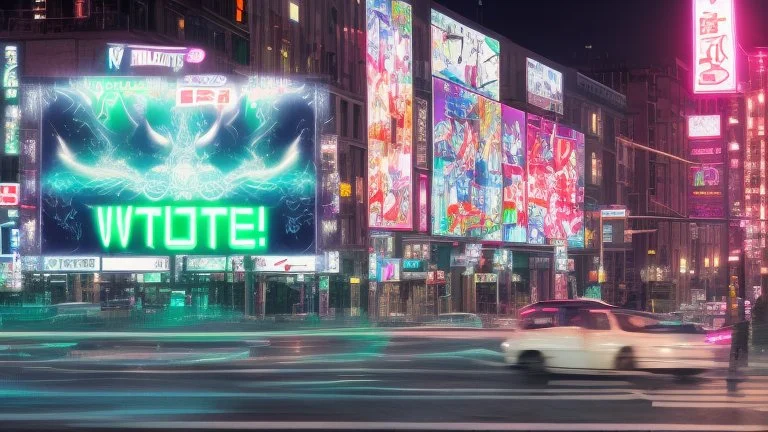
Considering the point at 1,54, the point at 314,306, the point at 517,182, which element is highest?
the point at 1,54

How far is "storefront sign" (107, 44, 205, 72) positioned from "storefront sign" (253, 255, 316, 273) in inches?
405

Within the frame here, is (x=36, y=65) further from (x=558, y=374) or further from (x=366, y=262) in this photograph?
(x=558, y=374)

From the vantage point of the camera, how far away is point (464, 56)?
3349 inches

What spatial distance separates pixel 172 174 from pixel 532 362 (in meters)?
35.2

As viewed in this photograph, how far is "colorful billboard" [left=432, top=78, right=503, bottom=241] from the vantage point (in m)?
79.4

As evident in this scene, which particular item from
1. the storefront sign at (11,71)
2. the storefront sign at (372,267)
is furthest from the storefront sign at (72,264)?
the storefront sign at (372,267)

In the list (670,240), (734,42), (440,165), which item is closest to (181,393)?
(734,42)

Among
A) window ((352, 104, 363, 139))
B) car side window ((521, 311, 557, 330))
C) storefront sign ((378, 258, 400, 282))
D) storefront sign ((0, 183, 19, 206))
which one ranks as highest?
window ((352, 104, 363, 139))

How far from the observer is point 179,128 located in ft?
191

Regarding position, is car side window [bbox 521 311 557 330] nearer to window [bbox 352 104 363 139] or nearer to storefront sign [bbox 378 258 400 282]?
storefront sign [bbox 378 258 400 282]

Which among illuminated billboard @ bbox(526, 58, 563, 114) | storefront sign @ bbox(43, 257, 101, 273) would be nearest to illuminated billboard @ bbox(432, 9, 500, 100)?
illuminated billboard @ bbox(526, 58, 563, 114)

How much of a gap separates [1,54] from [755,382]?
54408mm

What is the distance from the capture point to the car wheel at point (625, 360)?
2598 cm

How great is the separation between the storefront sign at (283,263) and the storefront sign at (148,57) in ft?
33.7
